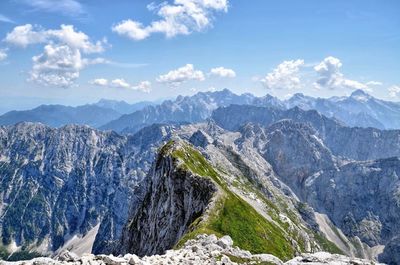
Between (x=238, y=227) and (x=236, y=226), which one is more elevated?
(x=236, y=226)

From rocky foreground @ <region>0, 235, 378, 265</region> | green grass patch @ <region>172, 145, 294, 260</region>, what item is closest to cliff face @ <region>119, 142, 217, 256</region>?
green grass patch @ <region>172, 145, 294, 260</region>

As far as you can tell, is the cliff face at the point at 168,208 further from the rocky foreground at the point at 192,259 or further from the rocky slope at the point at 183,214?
the rocky foreground at the point at 192,259

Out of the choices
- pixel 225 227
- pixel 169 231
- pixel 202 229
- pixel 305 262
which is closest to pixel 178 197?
pixel 169 231

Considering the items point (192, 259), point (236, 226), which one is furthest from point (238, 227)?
point (192, 259)

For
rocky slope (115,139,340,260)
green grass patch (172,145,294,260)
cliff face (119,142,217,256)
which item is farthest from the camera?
cliff face (119,142,217,256)

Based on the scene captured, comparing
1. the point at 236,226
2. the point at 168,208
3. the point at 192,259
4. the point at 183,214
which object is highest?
the point at 192,259

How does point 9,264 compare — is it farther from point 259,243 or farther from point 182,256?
point 259,243

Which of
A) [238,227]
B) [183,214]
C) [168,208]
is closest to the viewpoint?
[238,227]

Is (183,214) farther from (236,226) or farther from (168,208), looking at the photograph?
(236,226)

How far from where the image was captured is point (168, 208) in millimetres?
122500

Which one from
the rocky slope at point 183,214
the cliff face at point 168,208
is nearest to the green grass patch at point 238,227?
the rocky slope at point 183,214

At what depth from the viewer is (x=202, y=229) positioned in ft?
304

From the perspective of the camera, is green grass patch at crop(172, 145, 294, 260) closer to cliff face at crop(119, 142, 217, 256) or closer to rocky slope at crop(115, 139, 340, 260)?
rocky slope at crop(115, 139, 340, 260)

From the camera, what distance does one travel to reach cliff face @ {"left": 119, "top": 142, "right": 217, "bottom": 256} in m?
116
